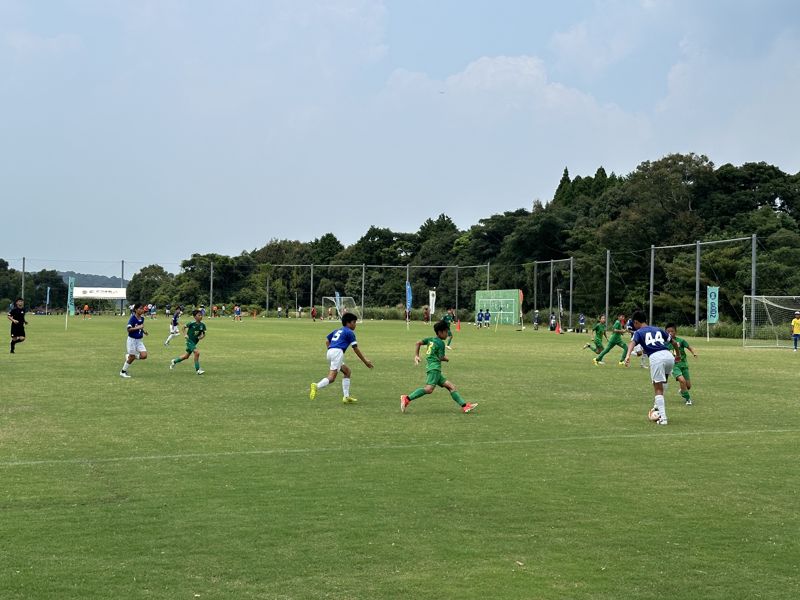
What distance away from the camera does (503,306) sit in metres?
75.7

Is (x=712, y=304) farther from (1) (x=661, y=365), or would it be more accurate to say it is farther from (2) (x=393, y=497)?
(2) (x=393, y=497)

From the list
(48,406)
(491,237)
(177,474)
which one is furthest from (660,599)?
(491,237)

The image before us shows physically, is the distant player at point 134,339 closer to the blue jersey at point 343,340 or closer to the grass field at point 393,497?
the grass field at point 393,497

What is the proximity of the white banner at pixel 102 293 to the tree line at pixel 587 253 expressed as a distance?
17.9 ft

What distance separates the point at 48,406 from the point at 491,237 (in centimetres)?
8783

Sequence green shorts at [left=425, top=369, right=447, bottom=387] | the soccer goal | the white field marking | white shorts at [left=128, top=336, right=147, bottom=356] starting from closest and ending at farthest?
the white field marking < green shorts at [left=425, top=369, right=447, bottom=387] < white shorts at [left=128, top=336, right=147, bottom=356] < the soccer goal

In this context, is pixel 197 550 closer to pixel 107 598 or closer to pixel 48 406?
pixel 107 598

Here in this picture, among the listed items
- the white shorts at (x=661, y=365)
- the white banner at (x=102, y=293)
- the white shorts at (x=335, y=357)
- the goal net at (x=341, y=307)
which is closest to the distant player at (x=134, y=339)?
the white shorts at (x=335, y=357)

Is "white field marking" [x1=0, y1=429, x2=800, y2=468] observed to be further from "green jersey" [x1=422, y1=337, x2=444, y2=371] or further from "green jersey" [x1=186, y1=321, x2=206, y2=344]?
"green jersey" [x1=186, y1=321, x2=206, y2=344]

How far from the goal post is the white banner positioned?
44.0 metres

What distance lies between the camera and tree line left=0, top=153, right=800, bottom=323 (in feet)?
206

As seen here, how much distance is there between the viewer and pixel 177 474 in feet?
31.4

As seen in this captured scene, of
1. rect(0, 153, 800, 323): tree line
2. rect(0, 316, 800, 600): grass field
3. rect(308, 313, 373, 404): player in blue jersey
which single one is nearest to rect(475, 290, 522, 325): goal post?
rect(0, 153, 800, 323): tree line

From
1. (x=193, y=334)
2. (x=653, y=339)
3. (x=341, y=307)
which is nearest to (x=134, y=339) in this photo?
(x=193, y=334)
